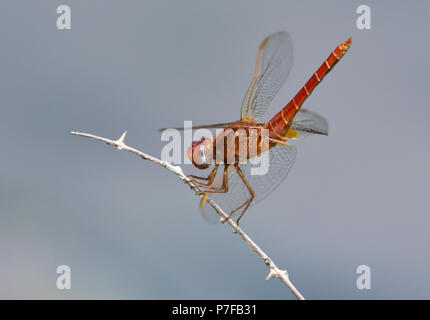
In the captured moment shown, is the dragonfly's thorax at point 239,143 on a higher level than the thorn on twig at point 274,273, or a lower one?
higher

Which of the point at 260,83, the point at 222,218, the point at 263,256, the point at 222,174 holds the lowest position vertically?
the point at 263,256

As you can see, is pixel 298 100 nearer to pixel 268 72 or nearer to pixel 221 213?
pixel 268 72

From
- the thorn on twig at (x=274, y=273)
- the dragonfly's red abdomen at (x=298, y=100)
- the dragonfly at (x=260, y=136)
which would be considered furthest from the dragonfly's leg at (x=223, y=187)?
the thorn on twig at (x=274, y=273)

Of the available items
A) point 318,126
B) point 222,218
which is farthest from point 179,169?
point 318,126

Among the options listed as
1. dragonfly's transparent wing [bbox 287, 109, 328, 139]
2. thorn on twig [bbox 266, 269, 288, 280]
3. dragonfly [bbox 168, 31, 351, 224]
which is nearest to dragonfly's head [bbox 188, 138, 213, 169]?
dragonfly [bbox 168, 31, 351, 224]

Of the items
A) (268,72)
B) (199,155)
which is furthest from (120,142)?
(268,72)

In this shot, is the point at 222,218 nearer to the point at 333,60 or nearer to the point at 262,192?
the point at 262,192

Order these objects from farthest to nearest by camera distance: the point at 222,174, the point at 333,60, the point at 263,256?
the point at 222,174 < the point at 333,60 < the point at 263,256

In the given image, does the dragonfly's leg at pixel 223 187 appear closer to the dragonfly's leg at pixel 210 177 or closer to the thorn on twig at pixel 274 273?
the dragonfly's leg at pixel 210 177
